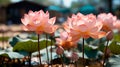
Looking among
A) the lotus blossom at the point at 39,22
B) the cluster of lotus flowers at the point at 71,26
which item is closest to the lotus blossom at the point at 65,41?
the cluster of lotus flowers at the point at 71,26

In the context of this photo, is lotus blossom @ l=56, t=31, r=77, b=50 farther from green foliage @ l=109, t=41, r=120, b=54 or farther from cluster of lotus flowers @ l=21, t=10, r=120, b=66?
green foliage @ l=109, t=41, r=120, b=54

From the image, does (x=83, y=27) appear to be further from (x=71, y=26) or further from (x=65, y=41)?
(x=65, y=41)

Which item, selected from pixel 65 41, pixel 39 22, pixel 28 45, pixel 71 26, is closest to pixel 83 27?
pixel 71 26

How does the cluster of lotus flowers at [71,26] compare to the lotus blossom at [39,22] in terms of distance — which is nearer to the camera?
the cluster of lotus flowers at [71,26]

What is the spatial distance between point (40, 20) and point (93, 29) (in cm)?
29

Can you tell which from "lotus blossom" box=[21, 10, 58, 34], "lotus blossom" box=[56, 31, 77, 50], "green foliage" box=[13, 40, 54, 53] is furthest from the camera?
"green foliage" box=[13, 40, 54, 53]

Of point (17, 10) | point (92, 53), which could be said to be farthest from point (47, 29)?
point (17, 10)

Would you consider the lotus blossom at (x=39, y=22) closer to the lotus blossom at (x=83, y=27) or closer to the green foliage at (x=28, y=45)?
the lotus blossom at (x=83, y=27)

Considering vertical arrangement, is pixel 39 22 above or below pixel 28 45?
above

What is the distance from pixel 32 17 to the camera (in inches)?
83.7

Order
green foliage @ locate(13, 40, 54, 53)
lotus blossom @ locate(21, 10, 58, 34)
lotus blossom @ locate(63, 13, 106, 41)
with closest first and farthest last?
lotus blossom @ locate(63, 13, 106, 41)
lotus blossom @ locate(21, 10, 58, 34)
green foliage @ locate(13, 40, 54, 53)

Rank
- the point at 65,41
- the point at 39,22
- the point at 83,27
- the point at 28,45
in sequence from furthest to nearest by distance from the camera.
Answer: the point at 28,45, the point at 65,41, the point at 39,22, the point at 83,27

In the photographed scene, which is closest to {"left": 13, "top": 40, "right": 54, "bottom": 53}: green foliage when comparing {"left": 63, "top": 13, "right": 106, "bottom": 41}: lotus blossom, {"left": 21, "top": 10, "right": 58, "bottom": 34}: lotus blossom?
{"left": 21, "top": 10, "right": 58, "bottom": 34}: lotus blossom

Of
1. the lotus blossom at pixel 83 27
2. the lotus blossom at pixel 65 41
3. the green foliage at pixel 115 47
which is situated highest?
the lotus blossom at pixel 83 27
